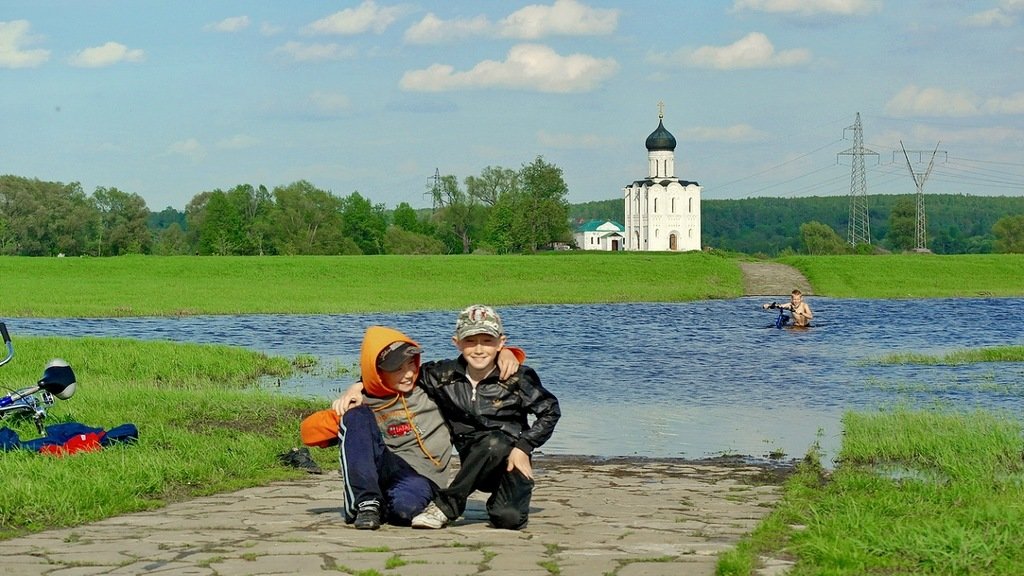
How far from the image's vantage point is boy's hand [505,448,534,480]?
25.0 feet

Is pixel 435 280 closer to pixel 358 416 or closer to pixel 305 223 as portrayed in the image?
pixel 358 416

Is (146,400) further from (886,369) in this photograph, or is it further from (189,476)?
(886,369)

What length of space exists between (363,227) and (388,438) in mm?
123623

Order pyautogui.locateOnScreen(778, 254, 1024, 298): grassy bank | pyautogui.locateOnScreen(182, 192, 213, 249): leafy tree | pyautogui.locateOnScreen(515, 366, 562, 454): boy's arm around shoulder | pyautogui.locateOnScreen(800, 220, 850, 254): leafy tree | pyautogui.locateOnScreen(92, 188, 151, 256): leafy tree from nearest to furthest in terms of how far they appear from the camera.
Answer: pyautogui.locateOnScreen(515, 366, 562, 454): boy's arm around shoulder, pyautogui.locateOnScreen(778, 254, 1024, 298): grassy bank, pyautogui.locateOnScreen(92, 188, 151, 256): leafy tree, pyautogui.locateOnScreen(800, 220, 850, 254): leafy tree, pyautogui.locateOnScreen(182, 192, 213, 249): leafy tree

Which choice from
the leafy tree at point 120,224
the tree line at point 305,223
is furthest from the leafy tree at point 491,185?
the leafy tree at point 120,224

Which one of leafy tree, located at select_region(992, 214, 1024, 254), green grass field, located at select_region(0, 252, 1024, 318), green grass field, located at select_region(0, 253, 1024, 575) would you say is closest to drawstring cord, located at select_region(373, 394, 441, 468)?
green grass field, located at select_region(0, 253, 1024, 575)

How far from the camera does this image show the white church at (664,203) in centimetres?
12812

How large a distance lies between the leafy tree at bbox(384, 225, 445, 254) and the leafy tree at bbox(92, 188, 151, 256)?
24258 mm

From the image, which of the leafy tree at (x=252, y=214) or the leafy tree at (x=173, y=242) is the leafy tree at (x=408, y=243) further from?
the leafy tree at (x=173, y=242)

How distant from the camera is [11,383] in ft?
51.2

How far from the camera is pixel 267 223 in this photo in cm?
12644

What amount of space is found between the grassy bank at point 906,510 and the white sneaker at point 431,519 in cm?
185

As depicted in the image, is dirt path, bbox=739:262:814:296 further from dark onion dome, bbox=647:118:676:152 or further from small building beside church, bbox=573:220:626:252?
small building beside church, bbox=573:220:626:252

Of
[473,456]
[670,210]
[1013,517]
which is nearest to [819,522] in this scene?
[1013,517]
